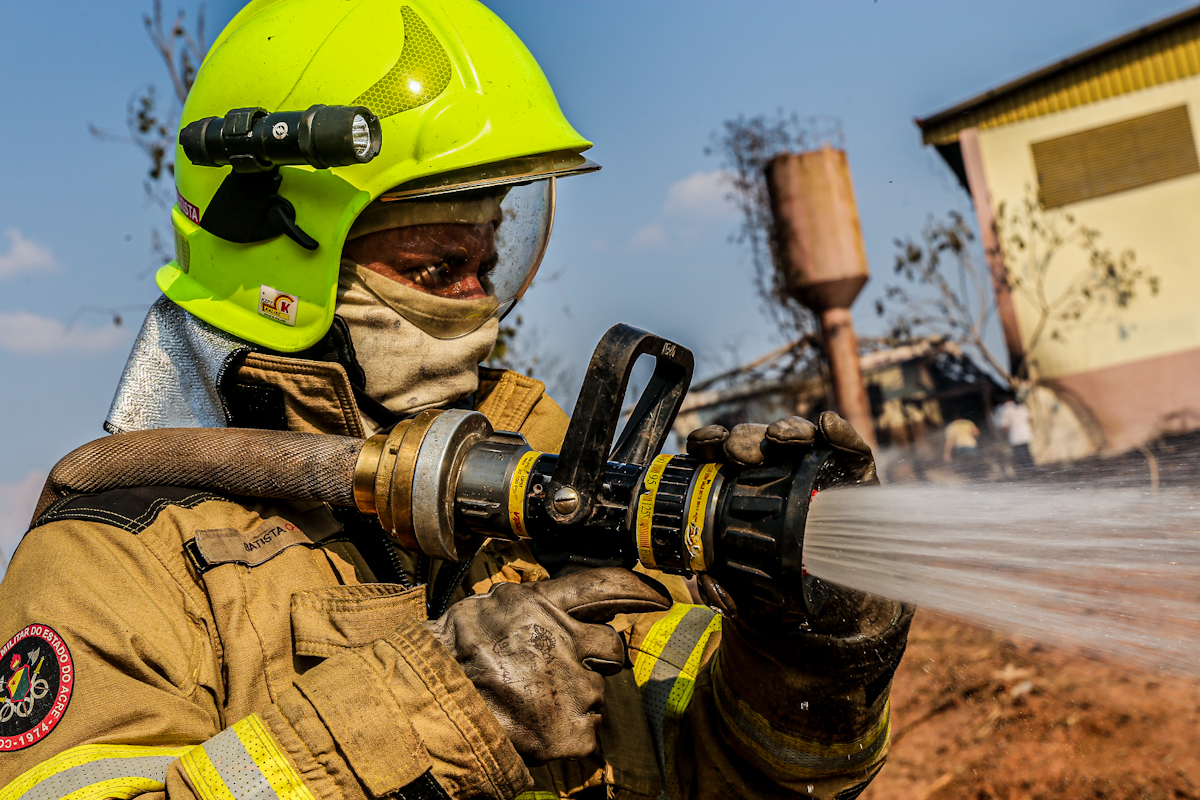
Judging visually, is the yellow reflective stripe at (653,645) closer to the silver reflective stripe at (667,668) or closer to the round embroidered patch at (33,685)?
the silver reflective stripe at (667,668)

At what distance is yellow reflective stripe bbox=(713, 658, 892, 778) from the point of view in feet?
6.91

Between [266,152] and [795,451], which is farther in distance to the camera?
[266,152]

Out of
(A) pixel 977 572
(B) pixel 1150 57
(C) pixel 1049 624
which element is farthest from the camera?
(B) pixel 1150 57

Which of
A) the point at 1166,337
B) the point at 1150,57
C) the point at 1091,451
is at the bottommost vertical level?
the point at 1091,451

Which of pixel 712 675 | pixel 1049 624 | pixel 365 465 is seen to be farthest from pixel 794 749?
pixel 365 465

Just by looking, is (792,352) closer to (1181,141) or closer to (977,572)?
(1181,141)

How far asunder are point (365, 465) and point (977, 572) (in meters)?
1.30

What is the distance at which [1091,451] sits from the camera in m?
14.8

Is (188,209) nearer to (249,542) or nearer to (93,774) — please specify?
(249,542)

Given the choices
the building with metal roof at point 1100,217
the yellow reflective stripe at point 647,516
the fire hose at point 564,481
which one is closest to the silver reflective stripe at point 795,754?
the fire hose at point 564,481

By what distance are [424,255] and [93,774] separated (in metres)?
1.40

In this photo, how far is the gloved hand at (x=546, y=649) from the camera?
1675 mm

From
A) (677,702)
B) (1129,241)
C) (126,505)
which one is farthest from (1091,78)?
(126,505)

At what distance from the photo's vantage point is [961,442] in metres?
15.4
